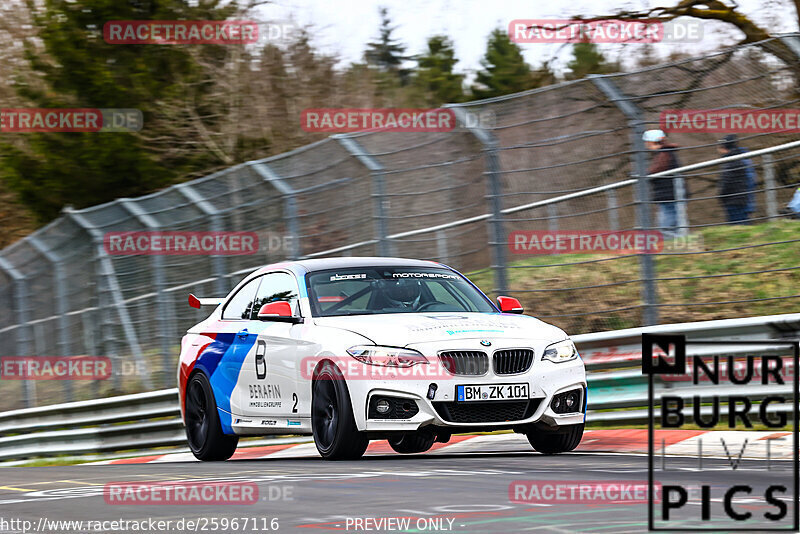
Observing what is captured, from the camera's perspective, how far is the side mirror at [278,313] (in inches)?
380

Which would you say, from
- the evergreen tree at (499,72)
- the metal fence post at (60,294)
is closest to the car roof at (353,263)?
the metal fence post at (60,294)

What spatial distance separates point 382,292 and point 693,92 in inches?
132

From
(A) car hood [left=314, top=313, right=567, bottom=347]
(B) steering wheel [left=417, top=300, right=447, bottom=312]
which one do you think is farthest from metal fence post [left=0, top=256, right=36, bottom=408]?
(A) car hood [left=314, top=313, right=567, bottom=347]

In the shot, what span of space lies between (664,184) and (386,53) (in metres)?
27.6

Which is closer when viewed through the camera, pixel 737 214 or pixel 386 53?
pixel 737 214

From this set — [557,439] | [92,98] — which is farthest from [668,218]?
[92,98]

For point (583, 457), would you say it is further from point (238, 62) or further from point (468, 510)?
point (238, 62)

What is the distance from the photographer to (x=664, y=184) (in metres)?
10.9

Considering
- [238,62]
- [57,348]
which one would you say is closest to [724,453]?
[57,348]

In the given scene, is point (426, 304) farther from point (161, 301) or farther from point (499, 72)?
point (499, 72)

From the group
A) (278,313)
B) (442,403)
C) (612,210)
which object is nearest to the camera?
(442,403)

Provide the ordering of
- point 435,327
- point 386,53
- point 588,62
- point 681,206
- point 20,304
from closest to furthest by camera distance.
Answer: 1. point 435,327
2. point 681,206
3. point 20,304
4. point 588,62
5. point 386,53

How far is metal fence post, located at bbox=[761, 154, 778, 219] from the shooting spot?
10.4m

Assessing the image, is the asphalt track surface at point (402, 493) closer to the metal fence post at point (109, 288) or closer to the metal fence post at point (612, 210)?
the metal fence post at point (612, 210)
